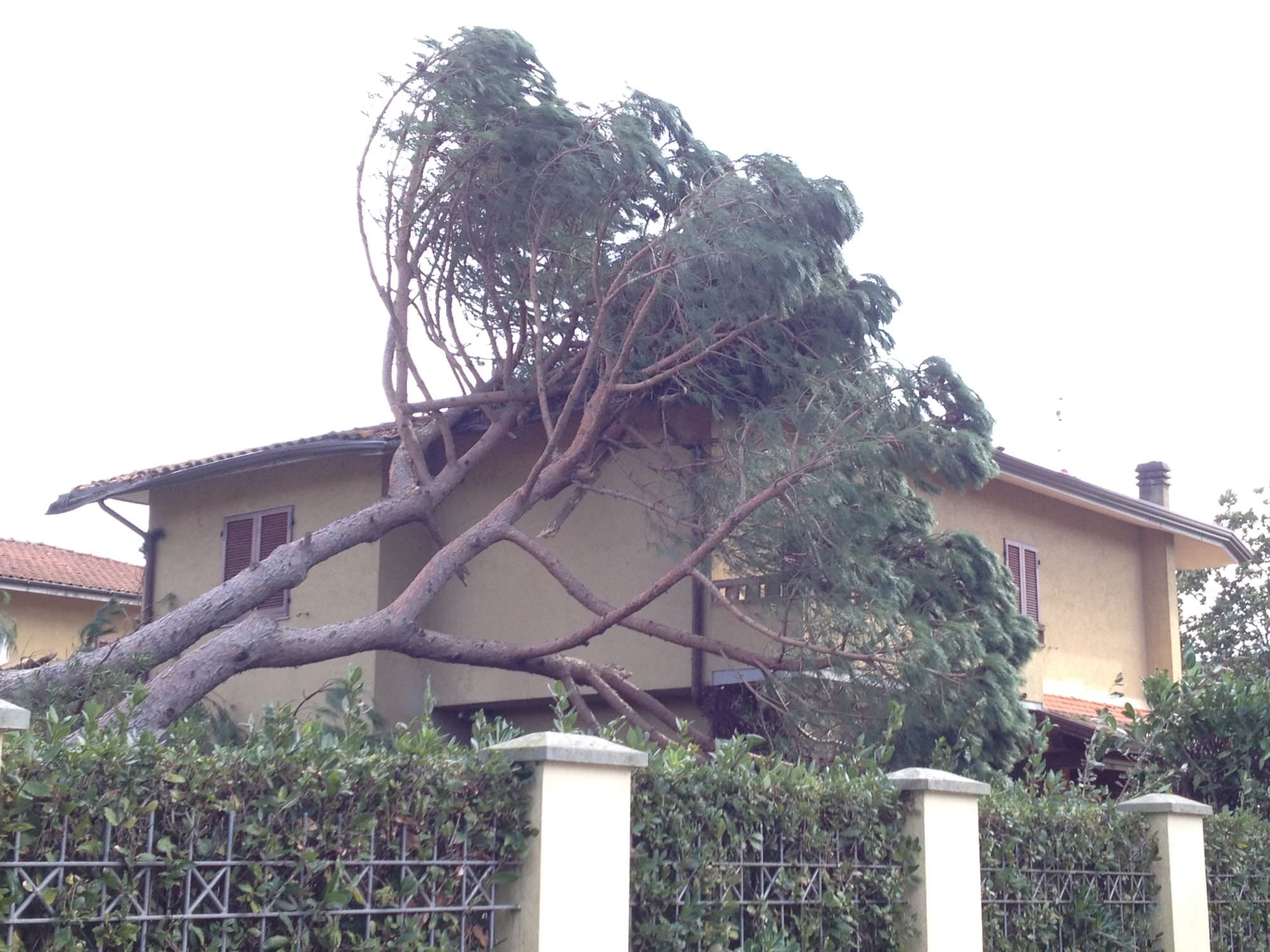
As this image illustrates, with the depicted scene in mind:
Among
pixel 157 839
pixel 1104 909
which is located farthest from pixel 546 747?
pixel 1104 909

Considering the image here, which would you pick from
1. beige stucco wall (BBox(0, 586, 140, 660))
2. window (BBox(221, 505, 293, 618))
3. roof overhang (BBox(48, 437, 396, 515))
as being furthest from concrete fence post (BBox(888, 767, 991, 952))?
beige stucco wall (BBox(0, 586, 140, 660))

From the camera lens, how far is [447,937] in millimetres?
5418

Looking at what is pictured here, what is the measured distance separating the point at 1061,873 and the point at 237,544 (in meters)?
11.8

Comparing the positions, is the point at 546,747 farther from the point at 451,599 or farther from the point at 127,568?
the point at 127,568

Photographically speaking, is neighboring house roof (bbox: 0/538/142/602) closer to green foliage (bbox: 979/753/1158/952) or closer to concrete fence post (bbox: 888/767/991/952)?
A: green foliage (bbox: 979/753/1158/952)

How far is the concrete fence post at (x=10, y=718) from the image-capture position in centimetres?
427

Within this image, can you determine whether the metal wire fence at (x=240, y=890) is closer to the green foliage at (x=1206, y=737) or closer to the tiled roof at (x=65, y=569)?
the green foliage at (x=1206, y=737)

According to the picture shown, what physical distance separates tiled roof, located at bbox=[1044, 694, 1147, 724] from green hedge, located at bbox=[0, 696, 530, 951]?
1265cm

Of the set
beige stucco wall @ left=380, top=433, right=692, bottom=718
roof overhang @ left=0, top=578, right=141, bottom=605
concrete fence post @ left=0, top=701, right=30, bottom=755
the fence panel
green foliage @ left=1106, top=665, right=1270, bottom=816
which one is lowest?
the fence panel

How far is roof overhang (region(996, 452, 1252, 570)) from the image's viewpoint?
17.2m

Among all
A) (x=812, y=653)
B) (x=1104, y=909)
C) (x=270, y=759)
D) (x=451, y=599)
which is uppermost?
(x=451, y=599)

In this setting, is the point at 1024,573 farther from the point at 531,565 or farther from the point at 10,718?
the point at 10,718

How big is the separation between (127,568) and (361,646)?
18.7 m

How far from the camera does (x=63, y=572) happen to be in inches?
1078
